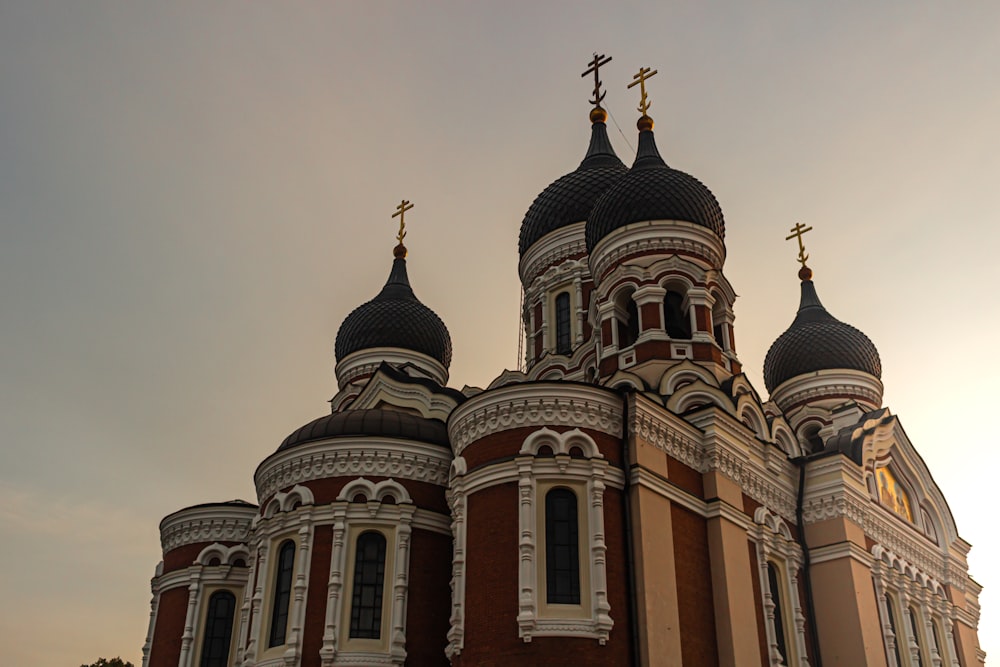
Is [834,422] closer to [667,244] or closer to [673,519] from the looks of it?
[667,244]

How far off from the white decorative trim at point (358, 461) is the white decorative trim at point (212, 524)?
101 inches

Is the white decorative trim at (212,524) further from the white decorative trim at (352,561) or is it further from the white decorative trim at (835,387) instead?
the white decorative trim at (835,387)

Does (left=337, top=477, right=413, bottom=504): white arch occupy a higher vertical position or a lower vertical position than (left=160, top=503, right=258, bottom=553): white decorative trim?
lower

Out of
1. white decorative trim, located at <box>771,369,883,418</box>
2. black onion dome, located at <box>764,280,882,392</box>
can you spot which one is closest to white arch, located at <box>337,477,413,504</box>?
white decorative trim, located at <box>771,369,883,418</box>

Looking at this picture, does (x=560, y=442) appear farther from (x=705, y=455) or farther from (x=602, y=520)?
(x=705, y=455)

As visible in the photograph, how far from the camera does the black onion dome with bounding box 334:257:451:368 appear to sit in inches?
933

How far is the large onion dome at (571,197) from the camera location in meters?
22.7

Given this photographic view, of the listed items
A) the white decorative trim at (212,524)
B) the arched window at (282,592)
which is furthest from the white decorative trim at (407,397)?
the arched window at (282,592)

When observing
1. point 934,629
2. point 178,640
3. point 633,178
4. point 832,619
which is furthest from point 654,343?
point 178,640

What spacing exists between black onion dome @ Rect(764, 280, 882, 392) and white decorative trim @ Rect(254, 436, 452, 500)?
1109 centimetres

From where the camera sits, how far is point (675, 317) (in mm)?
18891

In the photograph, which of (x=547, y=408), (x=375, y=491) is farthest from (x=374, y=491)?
(x=547, y=408)

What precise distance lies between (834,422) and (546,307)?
6.54m

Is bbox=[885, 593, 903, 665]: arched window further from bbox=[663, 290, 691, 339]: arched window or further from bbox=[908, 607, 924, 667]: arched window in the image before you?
bbox=[663, 290, 691, 339]: arched window
